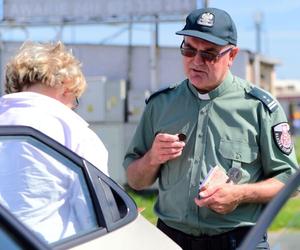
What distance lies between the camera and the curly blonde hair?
120 inches

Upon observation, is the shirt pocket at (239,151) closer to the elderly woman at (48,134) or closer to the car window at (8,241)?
the elderly woman at (48,134)

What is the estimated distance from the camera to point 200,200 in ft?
9.96

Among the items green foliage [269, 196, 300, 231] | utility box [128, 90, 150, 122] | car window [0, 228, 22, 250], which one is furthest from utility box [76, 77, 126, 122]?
car window [0, 228, 22, 250]

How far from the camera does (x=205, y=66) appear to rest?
3199 millimetres

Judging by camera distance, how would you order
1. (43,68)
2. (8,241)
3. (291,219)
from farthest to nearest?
1. (43,68)
2. (291,219)
3. (8,241)

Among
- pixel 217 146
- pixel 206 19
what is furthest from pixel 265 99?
pixel 206 19

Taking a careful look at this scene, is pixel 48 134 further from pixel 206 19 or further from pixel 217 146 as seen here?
pixel 206 19

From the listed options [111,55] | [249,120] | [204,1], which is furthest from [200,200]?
[111,55]

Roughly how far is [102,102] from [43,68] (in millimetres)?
8632

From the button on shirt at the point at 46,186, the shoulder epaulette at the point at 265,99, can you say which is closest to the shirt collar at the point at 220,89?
the shoulder epaulette at the point at 265,99

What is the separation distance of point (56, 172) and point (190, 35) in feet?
3.15

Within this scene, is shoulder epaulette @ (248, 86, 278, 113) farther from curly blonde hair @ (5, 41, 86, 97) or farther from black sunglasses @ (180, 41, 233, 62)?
curly blonde hair @ (5, 41, 86, 97)

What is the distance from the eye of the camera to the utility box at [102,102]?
11.7 m

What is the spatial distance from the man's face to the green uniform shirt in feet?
0.15
